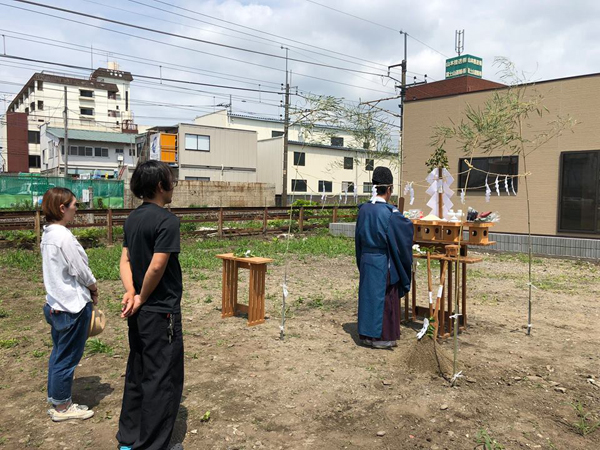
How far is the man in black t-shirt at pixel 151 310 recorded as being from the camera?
2695mm

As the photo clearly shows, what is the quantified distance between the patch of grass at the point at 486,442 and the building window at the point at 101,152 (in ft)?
146

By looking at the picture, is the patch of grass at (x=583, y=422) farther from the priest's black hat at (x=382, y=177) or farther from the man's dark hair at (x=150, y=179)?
the man's dark hair at (x=150, y=179)

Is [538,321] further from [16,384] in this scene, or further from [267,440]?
[16,384]

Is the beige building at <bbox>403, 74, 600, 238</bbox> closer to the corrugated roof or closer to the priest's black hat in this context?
the priest's black hat

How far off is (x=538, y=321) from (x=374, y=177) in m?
3.00

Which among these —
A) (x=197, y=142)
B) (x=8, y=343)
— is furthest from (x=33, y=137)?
(x=8, y=343)

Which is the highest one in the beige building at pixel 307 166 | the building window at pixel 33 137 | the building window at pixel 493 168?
the building window at pixel 33 137

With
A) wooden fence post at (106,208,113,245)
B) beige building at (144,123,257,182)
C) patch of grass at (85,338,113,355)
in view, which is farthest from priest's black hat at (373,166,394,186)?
beige building at (144,123,257,182)

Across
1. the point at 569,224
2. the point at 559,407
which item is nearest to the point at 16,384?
the point at 559,407

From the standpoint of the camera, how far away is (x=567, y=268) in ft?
32.9

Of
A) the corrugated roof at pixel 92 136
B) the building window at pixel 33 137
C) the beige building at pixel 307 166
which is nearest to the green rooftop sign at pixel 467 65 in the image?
the beige building at pixel 307 166

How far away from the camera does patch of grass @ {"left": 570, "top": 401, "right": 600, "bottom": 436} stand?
325 centimetres

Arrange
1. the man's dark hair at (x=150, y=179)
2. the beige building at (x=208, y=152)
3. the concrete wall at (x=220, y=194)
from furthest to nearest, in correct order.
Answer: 1. the beige building at (x=208, y=152)
2. the concrete wall at (x=220, y=194)
3. the man's dark hair at (x=150, y=179)

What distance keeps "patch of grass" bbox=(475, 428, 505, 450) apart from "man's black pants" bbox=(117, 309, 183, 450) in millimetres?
1982
